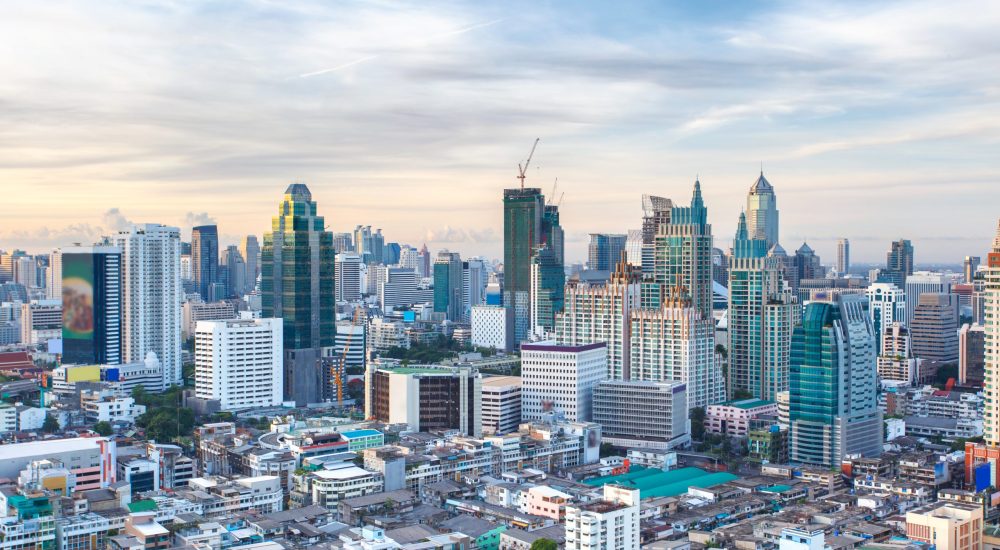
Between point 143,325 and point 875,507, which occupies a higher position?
point 143,325

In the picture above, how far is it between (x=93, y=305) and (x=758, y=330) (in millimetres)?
24463

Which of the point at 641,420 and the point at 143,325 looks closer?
the point at 641,420

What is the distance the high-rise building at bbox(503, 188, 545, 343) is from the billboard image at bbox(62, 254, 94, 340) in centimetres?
2379

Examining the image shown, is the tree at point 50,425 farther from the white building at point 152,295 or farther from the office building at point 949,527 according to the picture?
the office building at point 949,527

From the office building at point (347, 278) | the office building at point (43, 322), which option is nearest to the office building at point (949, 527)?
the office building at point (43, 322)

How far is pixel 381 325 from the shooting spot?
55.7 metres

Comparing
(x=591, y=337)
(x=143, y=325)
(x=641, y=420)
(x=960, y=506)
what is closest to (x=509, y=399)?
(x=641, y=420)

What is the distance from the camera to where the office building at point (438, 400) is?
2930 centimetres

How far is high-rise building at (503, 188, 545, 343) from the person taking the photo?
58.2 meters

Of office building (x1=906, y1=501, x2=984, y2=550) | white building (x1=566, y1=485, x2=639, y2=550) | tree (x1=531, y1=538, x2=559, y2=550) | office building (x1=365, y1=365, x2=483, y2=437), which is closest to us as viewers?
white building (x1=566, y1=485, x2=639, y2=550)

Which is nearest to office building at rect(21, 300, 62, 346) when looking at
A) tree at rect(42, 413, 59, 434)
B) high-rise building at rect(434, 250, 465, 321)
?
tree at rect(42, 413, 59, 434)

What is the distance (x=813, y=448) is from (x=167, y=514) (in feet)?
51.3

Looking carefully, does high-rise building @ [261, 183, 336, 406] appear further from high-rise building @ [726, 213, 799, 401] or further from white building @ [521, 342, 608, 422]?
high-rise building @ [726, 213, 799, 401]

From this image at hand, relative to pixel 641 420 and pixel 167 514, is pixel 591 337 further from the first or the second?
pixel 167 514
